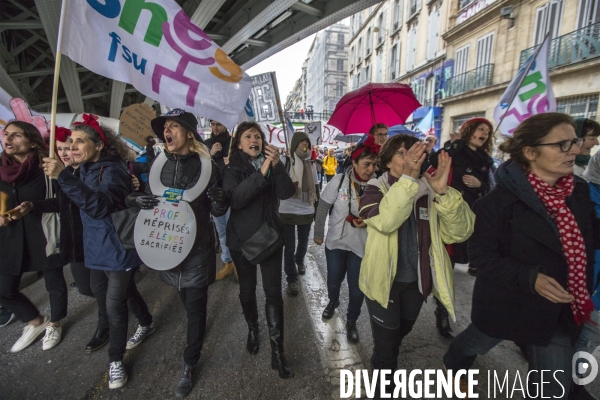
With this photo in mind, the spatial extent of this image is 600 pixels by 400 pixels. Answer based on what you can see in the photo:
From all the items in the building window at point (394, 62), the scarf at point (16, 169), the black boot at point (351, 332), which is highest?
the building window at point (394, 62)

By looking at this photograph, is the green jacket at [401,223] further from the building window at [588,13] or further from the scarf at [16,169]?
the building window at [588,13]

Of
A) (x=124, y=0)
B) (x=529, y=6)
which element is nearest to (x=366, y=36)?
(x=529, y=6)

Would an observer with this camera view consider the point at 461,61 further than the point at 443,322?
Yes

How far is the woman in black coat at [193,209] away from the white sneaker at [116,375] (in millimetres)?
449

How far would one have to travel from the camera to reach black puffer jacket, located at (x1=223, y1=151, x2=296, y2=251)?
7.20 feet

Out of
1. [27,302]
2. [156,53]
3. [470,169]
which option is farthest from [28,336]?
[470,169]

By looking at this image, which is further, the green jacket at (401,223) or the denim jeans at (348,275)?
the denim jeans at (348,275)

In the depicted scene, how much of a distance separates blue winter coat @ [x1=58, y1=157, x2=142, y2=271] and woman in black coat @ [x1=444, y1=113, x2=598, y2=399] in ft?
8.29

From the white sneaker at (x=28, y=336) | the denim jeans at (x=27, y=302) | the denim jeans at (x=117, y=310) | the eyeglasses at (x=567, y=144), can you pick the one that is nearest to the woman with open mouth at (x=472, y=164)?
the eyeglasses at (x=567, y=144)

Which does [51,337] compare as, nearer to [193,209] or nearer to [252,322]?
[252,322]

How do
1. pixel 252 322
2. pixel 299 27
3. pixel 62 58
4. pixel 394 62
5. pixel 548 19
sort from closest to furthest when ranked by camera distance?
pixel 252 322
pixel 299 27
pixel 62 58
pixel 548 19
pixel 394 62

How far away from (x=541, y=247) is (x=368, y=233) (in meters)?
0.95

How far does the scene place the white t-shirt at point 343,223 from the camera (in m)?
2.57

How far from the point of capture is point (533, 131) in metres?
1.56
